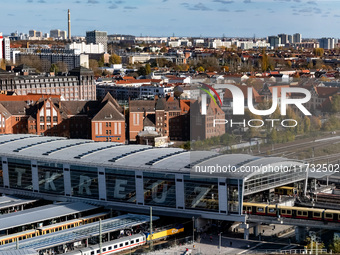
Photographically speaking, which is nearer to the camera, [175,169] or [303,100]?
[175,169]

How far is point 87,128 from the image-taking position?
38.9 meters

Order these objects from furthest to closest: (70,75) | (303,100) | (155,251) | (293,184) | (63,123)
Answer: (70,75), (63,123), (303,100), (293,184), (155,251)

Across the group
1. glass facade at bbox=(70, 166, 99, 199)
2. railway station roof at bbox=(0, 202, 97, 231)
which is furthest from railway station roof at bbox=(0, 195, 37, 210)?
glass facade at bbox=(70, 166, 99, 199)

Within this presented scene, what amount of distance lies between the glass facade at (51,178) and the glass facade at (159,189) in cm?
335

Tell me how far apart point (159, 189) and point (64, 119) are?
1771 centimetres

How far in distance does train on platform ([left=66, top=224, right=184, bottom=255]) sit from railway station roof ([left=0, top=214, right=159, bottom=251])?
0.55m

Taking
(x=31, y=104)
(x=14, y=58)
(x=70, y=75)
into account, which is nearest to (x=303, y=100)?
(x=31, y=104)

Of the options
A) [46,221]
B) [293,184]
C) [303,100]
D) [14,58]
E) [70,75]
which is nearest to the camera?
[46,221]

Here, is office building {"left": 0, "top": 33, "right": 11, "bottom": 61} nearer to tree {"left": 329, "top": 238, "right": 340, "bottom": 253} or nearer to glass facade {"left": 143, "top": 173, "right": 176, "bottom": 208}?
glass facade {"left": 143, "top": 173, "right": 176, "bottom": 208}

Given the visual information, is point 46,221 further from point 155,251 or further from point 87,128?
point 87,128

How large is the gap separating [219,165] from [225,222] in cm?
179

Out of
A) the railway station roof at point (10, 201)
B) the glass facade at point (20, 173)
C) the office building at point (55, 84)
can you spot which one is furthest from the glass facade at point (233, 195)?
the office building at point (55, 84)

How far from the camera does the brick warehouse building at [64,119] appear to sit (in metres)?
37.5

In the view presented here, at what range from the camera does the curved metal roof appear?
71.4 ft
